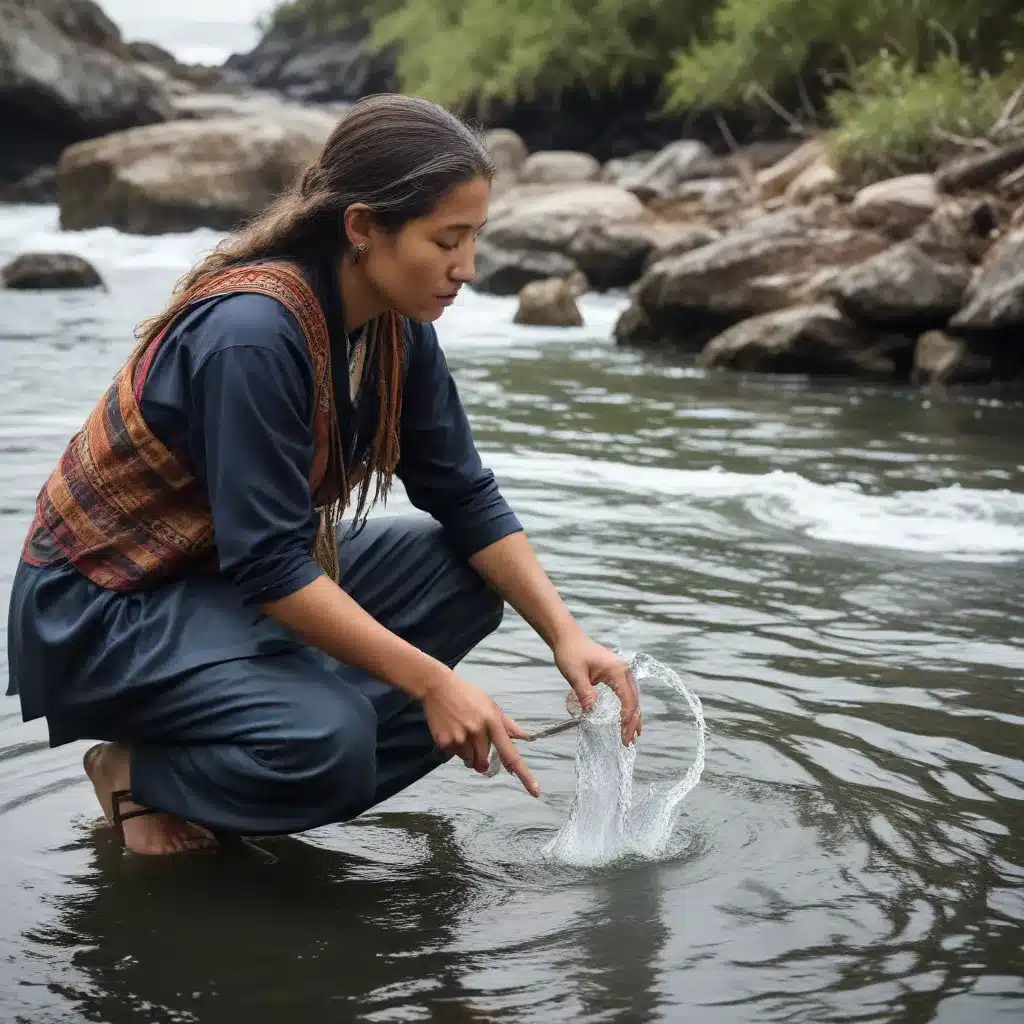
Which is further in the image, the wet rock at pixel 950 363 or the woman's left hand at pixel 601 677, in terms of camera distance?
the wet rock at pixel 950 363

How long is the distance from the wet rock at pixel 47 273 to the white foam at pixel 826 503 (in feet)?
37.4

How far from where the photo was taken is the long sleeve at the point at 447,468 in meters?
3.25

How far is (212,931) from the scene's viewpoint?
2777 mm

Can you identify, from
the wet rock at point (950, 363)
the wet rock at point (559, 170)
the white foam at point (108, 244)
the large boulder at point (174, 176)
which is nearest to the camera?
the wet rock at point (950, 363)

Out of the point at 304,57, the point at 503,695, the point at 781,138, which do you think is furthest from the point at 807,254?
the point at 304,57

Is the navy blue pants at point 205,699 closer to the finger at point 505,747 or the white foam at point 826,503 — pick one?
the finger at point 505,747

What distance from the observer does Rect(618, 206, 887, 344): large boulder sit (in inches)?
521

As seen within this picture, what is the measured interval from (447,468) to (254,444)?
62 centimetres

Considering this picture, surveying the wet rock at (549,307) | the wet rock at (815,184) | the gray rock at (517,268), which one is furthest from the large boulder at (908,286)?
the gray rock at (517,268)

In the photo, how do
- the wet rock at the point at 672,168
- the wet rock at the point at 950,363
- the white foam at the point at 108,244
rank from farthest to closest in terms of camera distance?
the wet rock at the point at 672,168 < the white foam at the point at 108,244 < the wet rock at the point at 950,363

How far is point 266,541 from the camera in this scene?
2746mm

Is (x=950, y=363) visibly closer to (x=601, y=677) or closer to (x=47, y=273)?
(x=601, y=677)

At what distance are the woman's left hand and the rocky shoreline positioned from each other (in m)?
1.93

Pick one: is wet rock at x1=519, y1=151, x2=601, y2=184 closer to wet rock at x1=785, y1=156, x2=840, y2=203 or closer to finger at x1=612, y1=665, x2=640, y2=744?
wet rock at x1=785, y1=156, x2=840, y2=203
